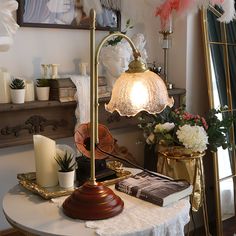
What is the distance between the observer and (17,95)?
1812 millimetres

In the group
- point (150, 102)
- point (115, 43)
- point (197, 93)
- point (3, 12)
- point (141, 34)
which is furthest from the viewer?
point (197, 93)

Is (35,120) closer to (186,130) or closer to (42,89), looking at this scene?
(42,89)

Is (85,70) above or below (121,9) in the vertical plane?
below

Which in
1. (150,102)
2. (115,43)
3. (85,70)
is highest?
(115,43)

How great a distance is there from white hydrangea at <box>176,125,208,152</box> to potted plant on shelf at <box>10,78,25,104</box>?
0.80m

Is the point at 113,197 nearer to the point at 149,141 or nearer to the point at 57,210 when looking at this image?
the point at 57,210

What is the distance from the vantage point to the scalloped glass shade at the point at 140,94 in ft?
4.34

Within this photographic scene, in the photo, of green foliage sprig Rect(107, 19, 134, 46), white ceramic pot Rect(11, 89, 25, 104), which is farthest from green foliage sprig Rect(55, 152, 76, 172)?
green foliage sprig Rect(107, 19, 134, 46)

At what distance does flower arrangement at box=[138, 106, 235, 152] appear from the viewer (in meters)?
1.93

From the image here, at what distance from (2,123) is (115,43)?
0.75 metres

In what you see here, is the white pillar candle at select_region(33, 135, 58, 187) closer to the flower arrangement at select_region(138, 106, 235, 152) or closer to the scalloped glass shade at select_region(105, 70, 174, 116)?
the scalloped glass shade at select_region(105, 70, 174, 116)

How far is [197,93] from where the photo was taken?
8.27ft

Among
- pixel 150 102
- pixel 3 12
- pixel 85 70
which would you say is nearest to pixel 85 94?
pixel 85 70

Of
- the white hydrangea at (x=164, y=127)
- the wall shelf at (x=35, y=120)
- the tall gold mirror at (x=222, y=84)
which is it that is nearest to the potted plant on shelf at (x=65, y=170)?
the wall shelf at (x=35, y=120)
